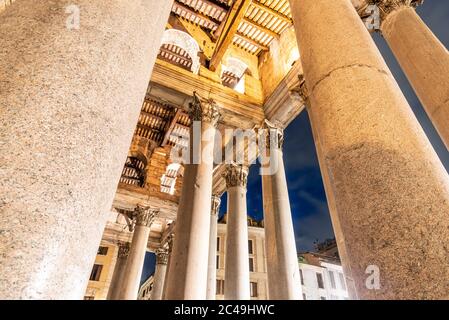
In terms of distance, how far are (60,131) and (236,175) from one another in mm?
11812

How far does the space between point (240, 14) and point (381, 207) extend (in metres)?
11.3

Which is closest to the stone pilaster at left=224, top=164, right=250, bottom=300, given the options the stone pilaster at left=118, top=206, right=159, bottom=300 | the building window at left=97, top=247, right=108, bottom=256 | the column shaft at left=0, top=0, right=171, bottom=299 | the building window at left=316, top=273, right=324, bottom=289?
the stone pilaster at left=118, top=206, right=159, bottom=300

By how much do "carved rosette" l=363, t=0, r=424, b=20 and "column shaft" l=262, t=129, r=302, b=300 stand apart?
594 centimetres

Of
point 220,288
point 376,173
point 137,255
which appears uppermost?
point 220,288

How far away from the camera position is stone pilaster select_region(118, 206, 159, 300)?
1352cm

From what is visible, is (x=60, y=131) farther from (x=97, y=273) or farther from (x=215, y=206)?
(x=97, y=273)

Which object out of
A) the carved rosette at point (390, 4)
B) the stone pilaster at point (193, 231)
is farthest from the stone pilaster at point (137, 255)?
the carved rosette at point (390, 4)

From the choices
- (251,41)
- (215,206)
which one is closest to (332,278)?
(215,206)

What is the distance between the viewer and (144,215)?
15.8 metres

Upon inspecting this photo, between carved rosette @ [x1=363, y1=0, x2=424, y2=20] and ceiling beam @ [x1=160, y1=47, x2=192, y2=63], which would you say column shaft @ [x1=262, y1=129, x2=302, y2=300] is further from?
ceiling beam @ [x1=160, y1=47, x2=192, y2=63]

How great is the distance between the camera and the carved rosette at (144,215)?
15.6 metres

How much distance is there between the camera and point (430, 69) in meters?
6.08

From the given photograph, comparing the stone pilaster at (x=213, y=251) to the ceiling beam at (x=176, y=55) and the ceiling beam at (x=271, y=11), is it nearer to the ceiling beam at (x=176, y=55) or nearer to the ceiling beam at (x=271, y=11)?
the ceiling beam at (x=176, y=55)

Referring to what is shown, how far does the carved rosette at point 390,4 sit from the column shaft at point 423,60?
109mm
